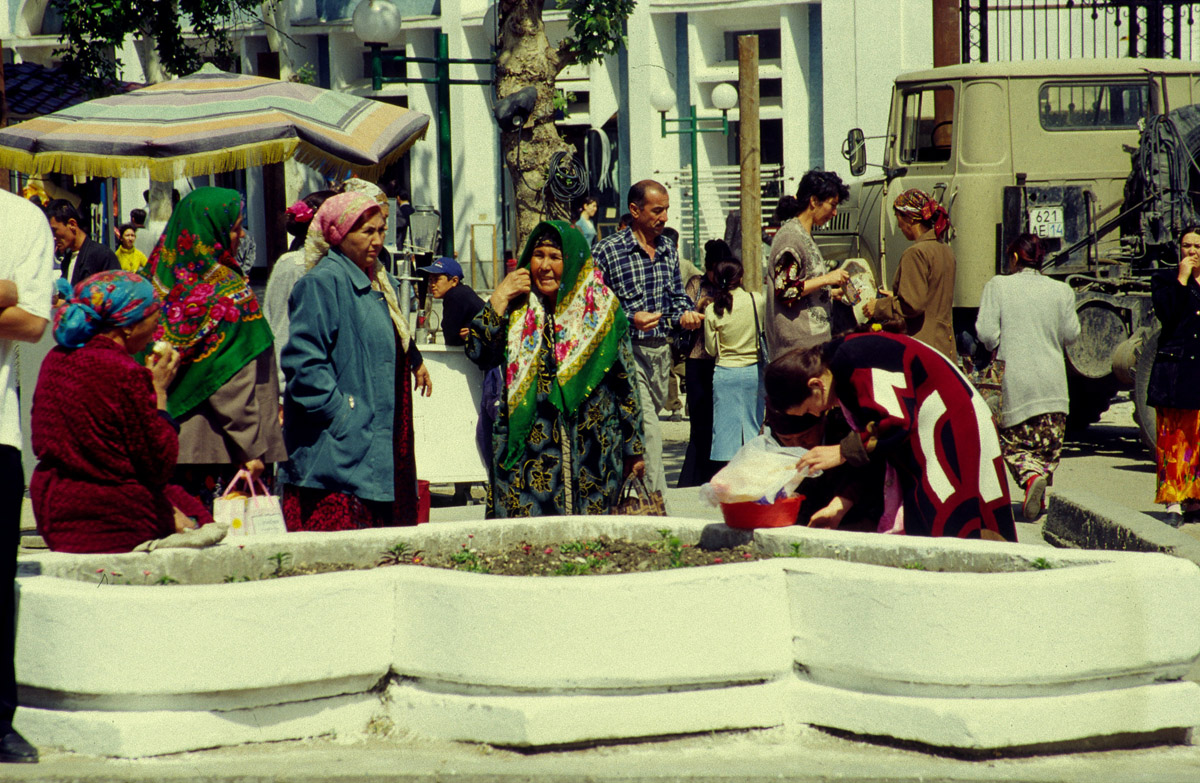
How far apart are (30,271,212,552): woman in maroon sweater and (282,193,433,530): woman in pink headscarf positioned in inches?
24.4

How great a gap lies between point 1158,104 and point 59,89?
494 inches

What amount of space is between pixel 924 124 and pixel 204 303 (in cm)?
787

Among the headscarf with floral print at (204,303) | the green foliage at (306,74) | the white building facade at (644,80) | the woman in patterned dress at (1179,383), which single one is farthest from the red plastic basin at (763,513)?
the green foliage at (306,74)

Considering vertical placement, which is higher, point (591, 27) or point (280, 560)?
point (591, 27)

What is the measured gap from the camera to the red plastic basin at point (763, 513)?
4652mm

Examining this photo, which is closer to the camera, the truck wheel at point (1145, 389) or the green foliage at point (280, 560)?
the green foliage at point (280, 560)

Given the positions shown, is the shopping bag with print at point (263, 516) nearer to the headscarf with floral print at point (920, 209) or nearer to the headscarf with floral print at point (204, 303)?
the headscarf with floral print at point (204, 303)

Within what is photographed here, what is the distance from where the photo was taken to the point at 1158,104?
1160cm

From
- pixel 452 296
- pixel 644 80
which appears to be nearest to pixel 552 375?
pixel 452 296

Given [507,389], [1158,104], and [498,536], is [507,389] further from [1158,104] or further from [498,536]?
[1158,104]

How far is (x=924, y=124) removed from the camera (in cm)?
1181

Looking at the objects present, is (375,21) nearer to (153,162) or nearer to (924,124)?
(924,124)

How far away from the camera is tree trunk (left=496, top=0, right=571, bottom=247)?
311 inches

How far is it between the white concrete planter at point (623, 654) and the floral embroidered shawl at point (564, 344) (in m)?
1.45
